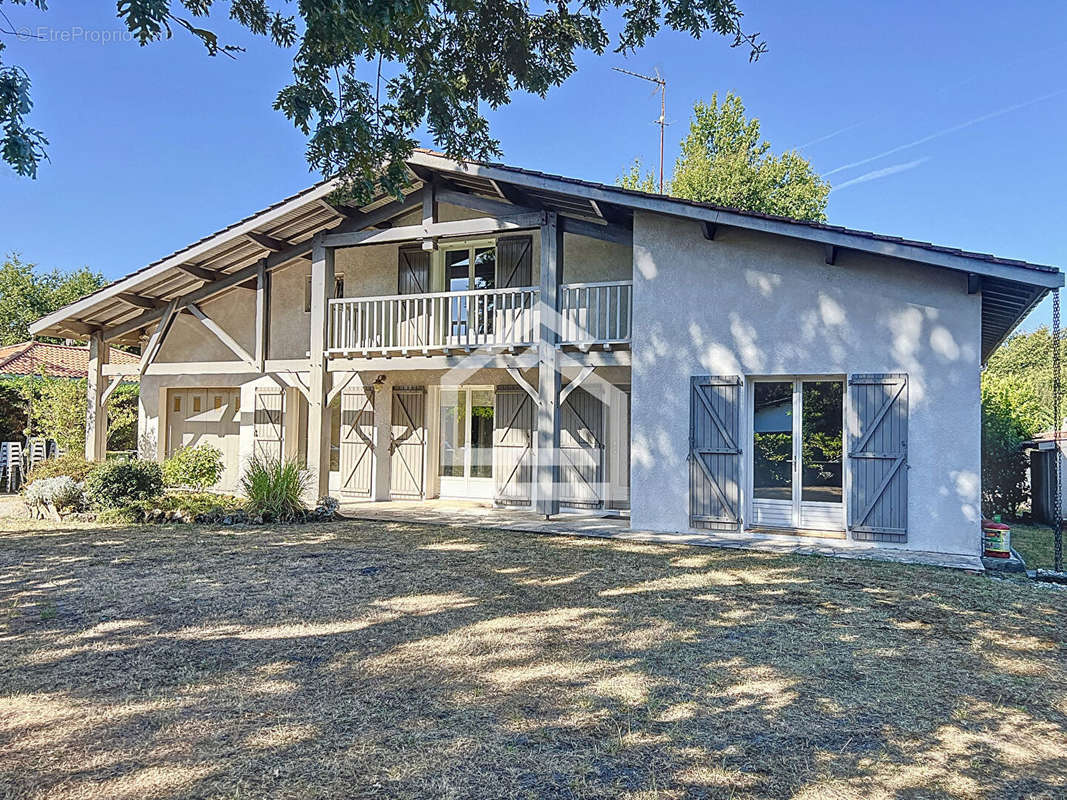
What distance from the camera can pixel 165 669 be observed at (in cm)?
431

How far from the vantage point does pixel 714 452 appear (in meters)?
9.29

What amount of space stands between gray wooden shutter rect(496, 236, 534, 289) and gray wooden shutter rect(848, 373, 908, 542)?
5.62m

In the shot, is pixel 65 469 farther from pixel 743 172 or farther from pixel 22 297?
pixel 22 297

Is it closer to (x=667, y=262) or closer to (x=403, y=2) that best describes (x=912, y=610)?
(x=667, y=262)

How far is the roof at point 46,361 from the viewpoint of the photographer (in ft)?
57.4

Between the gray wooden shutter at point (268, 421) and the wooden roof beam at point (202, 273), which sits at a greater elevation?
the wooden roof beam at point (202, 273)

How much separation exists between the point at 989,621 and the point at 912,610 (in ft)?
1.80

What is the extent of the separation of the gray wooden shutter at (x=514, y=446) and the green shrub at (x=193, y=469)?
17.1 feet

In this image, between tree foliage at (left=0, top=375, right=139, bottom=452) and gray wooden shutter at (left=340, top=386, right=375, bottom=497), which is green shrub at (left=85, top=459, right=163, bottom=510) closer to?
gray wooden shutter at (left=340, top=386, right=375, bottom=497)

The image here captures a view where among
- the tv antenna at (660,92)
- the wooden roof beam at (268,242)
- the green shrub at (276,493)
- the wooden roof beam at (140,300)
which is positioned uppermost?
the tv antenna at (660,92)

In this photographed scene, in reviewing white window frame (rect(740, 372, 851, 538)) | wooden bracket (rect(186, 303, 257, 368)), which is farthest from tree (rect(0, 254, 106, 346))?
white window frame (rect(740, 372, 851, 538))

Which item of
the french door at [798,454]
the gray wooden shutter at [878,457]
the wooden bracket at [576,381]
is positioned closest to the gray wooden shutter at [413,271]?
the wooden bracket at [576,381]

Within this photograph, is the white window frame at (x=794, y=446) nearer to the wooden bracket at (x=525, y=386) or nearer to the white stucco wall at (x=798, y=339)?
the white stucco wall at (x=798, y=339)

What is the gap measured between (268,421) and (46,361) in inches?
365
